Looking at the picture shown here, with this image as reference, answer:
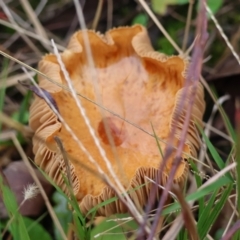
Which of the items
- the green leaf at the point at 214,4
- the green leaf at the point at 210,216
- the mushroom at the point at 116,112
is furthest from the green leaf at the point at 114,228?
the green leaf at the point at 214,4

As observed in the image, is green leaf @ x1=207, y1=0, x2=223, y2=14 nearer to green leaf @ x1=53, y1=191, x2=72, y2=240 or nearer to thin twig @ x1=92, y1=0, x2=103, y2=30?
thin twig @ x1=92, y1=0, x2=103, y2=30

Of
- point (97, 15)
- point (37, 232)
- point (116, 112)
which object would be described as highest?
point (97, 15)

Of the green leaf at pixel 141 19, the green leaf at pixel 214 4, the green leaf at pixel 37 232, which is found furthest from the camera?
the green leaf at pixel 141 19

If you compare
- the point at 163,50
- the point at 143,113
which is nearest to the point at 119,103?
the point at 143,113

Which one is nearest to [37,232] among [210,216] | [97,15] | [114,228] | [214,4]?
[114,228]

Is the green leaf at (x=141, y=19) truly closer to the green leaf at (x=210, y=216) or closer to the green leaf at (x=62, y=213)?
the green leaf at (x=62, y=213)

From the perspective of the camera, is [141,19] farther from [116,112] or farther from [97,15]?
[116,112]

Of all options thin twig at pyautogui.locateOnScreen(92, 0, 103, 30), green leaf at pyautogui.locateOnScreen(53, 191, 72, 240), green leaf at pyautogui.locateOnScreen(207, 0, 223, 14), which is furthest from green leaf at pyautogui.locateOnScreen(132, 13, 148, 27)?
green leaf at pyautogui.locateOnScreen(53, 191, 72, 240)

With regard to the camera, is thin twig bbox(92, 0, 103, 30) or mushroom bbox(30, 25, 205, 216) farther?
thin twig bbox(92, 0, 103, 30)

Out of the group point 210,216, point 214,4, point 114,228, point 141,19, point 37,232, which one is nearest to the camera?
point 210,216
